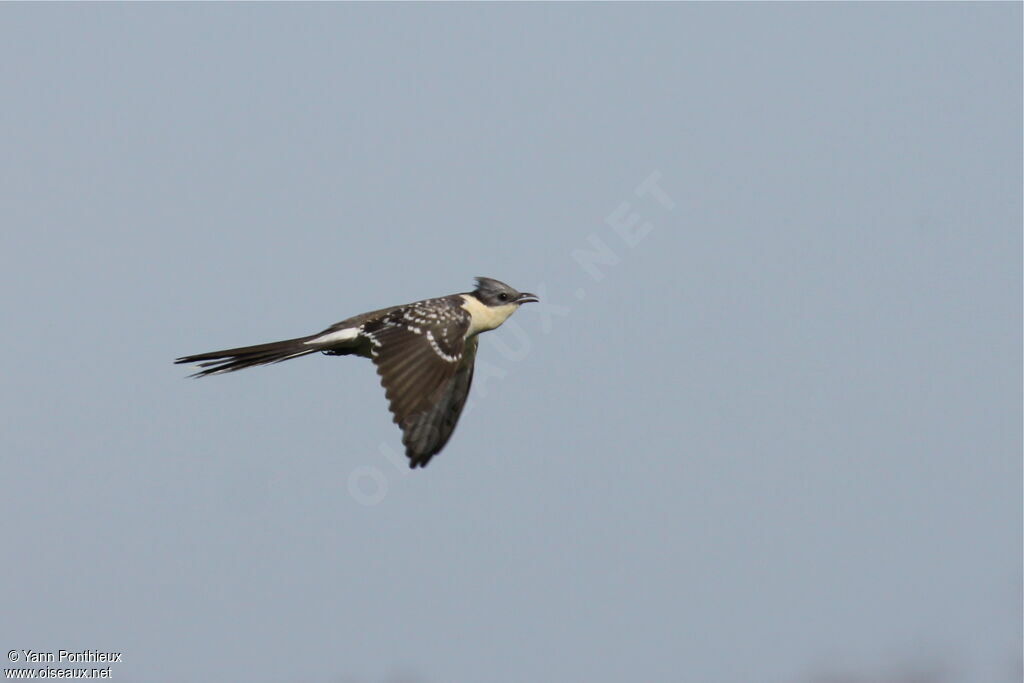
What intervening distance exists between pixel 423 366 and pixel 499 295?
183cm

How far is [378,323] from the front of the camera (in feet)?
37.3

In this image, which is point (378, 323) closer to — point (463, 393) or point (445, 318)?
point (445, 318)

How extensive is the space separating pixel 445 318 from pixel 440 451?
4.64 feet

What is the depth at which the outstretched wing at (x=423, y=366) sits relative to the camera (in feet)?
34.2

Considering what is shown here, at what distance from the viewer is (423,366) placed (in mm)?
10695

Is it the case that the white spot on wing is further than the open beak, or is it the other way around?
the open beak

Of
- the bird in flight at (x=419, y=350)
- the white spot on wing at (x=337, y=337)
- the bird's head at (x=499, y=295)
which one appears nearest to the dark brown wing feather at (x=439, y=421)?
the bird in flight at (x=419, y=350)

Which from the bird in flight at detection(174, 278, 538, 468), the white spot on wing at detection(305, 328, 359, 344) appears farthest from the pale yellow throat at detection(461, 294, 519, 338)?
the white spot on wing at detection(305, 328, 359, 344)

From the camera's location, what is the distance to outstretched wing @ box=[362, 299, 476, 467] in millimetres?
10438

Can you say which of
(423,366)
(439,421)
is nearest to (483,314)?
(439,421)

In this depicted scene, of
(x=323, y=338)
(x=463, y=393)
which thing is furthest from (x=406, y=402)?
(x=463, y=393)

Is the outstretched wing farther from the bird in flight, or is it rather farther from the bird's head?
the bird's head

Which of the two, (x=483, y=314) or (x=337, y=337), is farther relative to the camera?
(x=483, y=314)

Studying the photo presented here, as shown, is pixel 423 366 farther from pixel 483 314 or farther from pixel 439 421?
pixel 439 421
